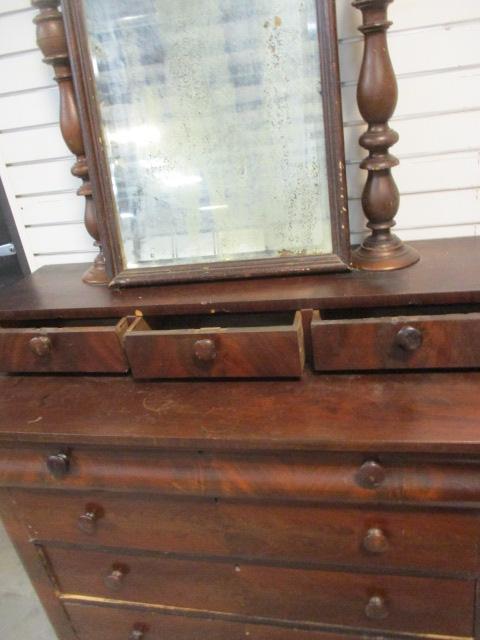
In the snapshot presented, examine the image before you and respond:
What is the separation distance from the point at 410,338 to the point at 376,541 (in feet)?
1.03

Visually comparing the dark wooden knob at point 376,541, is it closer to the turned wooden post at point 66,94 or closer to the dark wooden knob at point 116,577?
the dark wooden knob at point 116,577

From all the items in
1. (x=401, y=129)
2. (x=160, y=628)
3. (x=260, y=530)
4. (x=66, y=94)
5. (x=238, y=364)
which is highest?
(x=66, y=94)

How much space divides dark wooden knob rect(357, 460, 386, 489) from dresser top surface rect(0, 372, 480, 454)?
32 mm

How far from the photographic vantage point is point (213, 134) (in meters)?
0.93

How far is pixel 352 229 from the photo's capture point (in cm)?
111

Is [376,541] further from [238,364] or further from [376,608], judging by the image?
[238,364]

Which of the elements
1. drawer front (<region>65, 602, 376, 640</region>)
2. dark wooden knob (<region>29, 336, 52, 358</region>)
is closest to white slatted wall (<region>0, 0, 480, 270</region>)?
dark wooden knob (<region>29, 336, 52, 358</region>)

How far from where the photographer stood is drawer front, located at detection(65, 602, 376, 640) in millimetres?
954

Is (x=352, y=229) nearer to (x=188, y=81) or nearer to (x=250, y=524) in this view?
(x=188, y=81)

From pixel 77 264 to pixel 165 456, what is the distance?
62 centimetres

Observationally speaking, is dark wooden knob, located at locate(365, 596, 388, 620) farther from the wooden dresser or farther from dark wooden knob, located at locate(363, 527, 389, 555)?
dark wooden knob, located at locate(363, 527, 389, 555)

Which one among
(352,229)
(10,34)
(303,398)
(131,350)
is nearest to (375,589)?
→ (303,398)

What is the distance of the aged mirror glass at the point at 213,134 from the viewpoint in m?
0.87

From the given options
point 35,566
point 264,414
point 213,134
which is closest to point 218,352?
point 264,414
